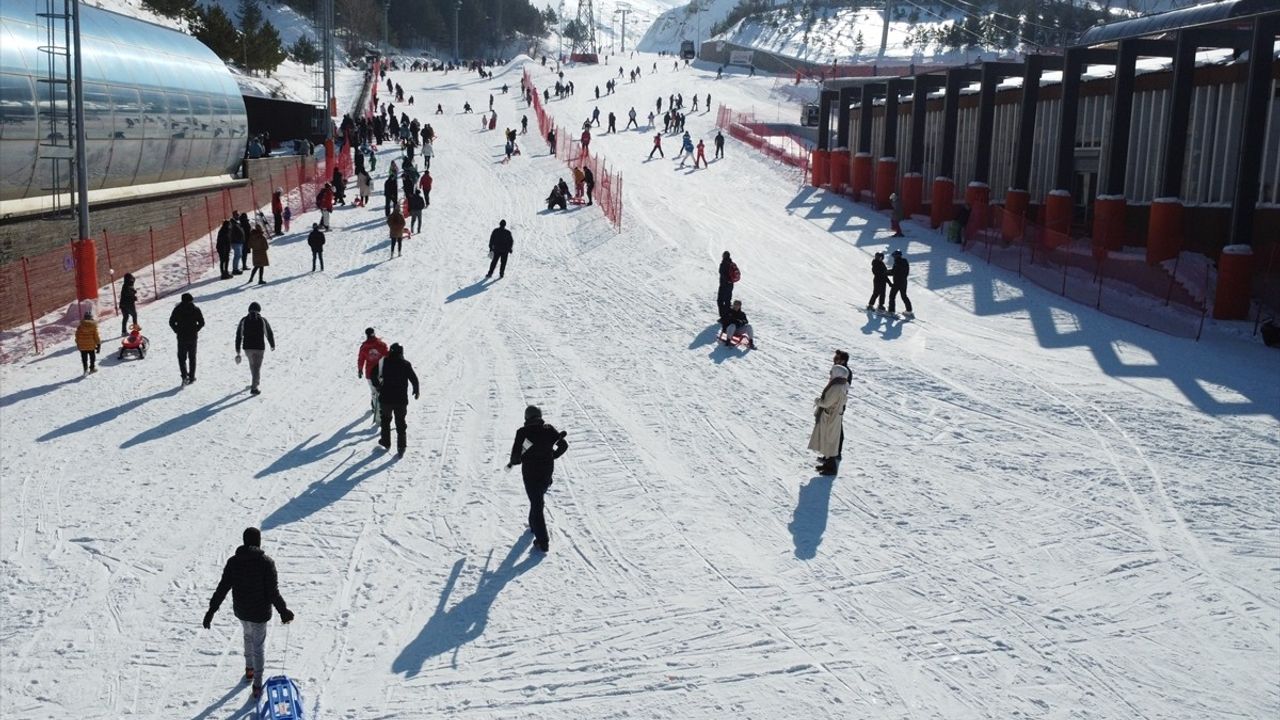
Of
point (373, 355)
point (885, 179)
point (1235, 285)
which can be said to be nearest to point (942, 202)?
point (885, 179)

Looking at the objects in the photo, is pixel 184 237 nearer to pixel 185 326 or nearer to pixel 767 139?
pixel 185 326

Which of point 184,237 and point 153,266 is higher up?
point 184,237

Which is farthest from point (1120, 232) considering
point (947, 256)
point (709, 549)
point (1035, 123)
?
point (709, 549)

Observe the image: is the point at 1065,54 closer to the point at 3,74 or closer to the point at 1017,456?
the point at 1017,456

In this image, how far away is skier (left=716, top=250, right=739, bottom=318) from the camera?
18.7 meters

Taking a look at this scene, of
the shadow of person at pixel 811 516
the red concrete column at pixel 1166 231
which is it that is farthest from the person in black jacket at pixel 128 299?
the red concrete column at pixel 1166 231

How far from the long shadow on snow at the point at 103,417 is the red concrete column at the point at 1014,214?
19608mm

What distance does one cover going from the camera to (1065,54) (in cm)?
2639

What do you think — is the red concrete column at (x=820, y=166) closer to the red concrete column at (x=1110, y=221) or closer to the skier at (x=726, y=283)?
the red concrete column at (x=1110, y=221)

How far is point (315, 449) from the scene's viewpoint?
13.0 meters

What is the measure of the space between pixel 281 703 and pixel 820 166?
Answer: 34.7 meters

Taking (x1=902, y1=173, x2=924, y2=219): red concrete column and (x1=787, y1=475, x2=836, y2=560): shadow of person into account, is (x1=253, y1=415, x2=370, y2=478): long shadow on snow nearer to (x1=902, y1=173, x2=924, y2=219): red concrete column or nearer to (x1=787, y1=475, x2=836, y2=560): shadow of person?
(x1=787, y1=475, x2=836, y2=560): shadow of person

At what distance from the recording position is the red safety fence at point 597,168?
3014cm

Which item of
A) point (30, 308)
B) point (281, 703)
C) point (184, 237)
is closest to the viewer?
point (281, 703)
